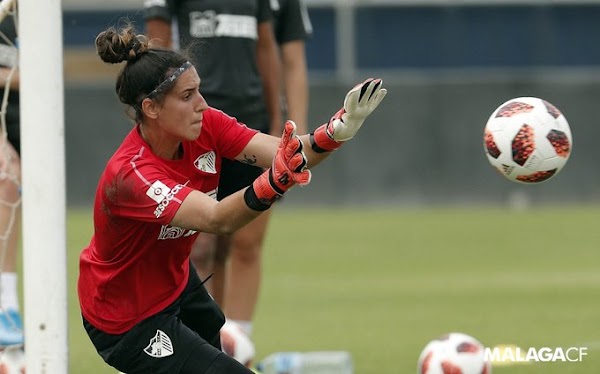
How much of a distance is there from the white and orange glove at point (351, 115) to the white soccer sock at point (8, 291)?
2208 mm

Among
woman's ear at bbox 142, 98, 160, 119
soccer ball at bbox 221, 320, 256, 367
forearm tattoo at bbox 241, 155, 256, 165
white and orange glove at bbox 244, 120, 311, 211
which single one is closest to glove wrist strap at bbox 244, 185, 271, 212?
white and orange glove at bbox 244, 120, 311, 211

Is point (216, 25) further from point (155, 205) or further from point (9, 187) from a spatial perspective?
point (155, 205)

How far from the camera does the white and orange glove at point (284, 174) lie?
4.11m

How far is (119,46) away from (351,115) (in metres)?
0.86

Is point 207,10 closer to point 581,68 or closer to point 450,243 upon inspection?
point 450,243

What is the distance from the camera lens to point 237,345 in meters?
5.95

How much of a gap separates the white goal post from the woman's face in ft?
1.38

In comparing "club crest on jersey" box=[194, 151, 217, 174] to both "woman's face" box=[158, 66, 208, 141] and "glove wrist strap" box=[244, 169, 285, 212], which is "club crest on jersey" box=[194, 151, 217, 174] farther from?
"glove wrist strap" box=[244, 169, 285, 212]

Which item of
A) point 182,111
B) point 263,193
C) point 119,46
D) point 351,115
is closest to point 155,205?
point 182,111

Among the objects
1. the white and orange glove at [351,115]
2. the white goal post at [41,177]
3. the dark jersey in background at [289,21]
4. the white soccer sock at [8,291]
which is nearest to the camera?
the white goal post at [41,177]

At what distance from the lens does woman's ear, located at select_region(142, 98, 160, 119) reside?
15.4 feet

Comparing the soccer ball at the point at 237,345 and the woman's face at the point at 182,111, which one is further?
the soccer ball at the point at 237,345

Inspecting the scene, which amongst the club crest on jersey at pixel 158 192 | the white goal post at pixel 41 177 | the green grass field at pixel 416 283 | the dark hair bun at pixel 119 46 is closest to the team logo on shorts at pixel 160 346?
the white goal post at pixel 41 177

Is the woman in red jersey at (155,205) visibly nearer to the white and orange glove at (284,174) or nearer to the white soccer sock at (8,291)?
the white and orange glove at (284,174)
